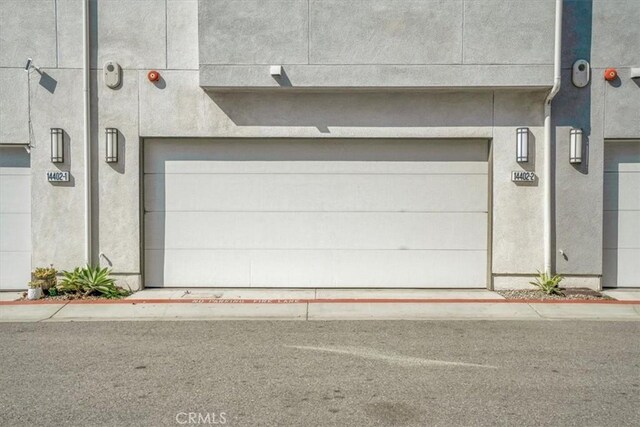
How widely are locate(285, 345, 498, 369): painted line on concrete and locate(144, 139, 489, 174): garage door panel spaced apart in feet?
14.2

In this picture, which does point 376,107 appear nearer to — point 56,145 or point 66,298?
point 56,145

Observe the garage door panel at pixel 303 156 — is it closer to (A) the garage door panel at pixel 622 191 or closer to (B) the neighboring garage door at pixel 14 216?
(B) the neighboring garage door at pixel 14 216

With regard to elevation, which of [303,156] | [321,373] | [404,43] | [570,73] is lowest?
[321,373]

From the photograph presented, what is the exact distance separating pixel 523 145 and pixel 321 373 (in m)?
6.08

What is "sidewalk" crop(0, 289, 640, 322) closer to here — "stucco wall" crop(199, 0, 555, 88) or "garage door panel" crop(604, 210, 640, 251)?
"garage door panel" crop(604, 210, 640, 251)

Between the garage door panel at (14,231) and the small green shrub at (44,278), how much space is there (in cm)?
87

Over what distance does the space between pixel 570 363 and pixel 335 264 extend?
16.3 ft

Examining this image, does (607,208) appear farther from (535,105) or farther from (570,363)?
(570,363)

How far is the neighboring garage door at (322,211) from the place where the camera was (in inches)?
427

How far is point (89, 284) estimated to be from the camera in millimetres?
10211

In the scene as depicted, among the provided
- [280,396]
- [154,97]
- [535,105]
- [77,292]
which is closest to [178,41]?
[154,97]

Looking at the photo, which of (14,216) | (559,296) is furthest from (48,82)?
(559,296)

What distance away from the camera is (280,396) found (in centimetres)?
558

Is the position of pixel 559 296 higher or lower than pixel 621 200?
lower
